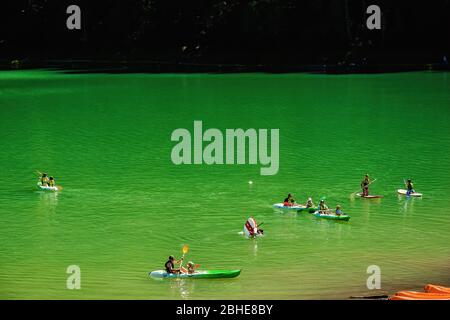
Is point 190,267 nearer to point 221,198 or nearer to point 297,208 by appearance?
point 297,208

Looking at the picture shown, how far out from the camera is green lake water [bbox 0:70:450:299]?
78.1 ft

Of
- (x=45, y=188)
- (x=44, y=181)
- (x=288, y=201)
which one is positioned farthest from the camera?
(x=44, y=181)

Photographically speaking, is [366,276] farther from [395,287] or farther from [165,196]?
[165,196]

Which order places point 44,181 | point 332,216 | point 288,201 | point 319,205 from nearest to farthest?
point 332,216 → point 319,205 → point 288,201 → point 44,181

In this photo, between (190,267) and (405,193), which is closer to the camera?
(190,267)

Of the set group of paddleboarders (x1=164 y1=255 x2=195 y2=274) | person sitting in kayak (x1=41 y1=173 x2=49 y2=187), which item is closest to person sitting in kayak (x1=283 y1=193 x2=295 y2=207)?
group of paddleboarders (x1=164 y1=255 x2=195 y2=274)

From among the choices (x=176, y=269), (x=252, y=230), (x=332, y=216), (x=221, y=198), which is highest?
(x=221, y=198)

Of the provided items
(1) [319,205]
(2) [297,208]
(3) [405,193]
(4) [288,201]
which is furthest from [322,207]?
(3) [405,193]

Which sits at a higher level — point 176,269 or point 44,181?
point 44,181

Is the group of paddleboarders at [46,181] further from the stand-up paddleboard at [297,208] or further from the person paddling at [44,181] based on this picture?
the stand-up paddleboard at [297,208]

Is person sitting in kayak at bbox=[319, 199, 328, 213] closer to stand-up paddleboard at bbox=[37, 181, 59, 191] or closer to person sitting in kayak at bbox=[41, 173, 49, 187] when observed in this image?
stand-up paddleboard at bbox=[37, 181, 59, 191]

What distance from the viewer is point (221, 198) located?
109 feet
